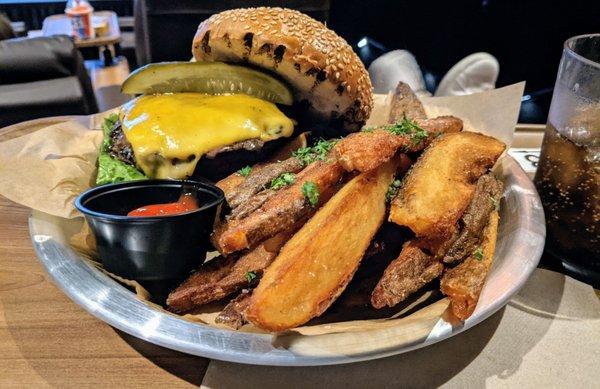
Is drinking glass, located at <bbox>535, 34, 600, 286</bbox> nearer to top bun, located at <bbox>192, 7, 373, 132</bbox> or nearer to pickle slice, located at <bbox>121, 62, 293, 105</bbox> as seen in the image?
top bun, located at <bbox>192, 7, 373, 132</bbox>

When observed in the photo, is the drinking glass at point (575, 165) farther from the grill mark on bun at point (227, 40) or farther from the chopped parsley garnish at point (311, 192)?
the grill mark on bun at point (227, 40)

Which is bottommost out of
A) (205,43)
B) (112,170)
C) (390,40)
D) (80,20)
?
(80,20)

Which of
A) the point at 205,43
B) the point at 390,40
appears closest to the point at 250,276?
the point at 205,43

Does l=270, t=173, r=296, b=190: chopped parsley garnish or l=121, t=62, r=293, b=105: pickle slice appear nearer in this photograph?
l=270, t=173, r=296, b=190: chopped parsley garnish

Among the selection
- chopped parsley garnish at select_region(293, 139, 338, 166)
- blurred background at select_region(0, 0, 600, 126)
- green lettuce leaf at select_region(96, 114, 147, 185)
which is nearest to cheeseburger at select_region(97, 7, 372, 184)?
green lettuce leaf at select_region(96, 114, 147, 185)

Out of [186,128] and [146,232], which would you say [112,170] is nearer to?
[186,128]

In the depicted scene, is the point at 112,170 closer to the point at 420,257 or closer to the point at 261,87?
the point at 261,87

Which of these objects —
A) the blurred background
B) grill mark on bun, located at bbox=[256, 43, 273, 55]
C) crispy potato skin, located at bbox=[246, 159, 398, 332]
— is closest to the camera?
crispy potato skin, located at bbox=[246, 159, 398, 332]

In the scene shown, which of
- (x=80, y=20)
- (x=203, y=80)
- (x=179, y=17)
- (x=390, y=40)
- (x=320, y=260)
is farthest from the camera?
(x=80, y=20)
